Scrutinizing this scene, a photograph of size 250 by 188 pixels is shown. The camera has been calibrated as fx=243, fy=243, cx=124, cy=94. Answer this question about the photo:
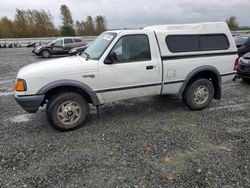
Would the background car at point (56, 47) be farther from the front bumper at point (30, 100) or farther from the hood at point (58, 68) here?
the front bumper at point (30, 100)

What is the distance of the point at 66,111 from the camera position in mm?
4629

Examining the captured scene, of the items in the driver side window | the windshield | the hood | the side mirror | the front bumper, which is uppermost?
the driver side window

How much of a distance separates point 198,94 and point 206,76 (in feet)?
1.72

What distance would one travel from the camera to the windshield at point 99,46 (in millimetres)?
4801

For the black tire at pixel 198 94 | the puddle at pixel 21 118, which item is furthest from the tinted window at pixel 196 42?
the puddle at pixel 21 118

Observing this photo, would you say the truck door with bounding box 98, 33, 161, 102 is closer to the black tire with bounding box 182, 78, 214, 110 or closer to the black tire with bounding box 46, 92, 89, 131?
the black tire with bounding box 46, 92, 89, 131

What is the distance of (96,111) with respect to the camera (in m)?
5.86

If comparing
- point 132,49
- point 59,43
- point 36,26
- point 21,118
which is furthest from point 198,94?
point 36,26

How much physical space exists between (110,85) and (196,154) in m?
2.03

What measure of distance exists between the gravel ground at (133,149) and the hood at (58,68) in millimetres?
1161

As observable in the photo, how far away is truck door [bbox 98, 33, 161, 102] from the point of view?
4.71 meters

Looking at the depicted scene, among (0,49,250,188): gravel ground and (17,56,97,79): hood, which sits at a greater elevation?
(17,56,97,79): hood

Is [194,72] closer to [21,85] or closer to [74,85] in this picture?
[74,85]

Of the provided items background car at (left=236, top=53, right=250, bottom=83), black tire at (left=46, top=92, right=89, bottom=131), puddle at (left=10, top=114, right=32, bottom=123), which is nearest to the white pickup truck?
black tire at (left=46, top=92, right=89, bottom=131)
